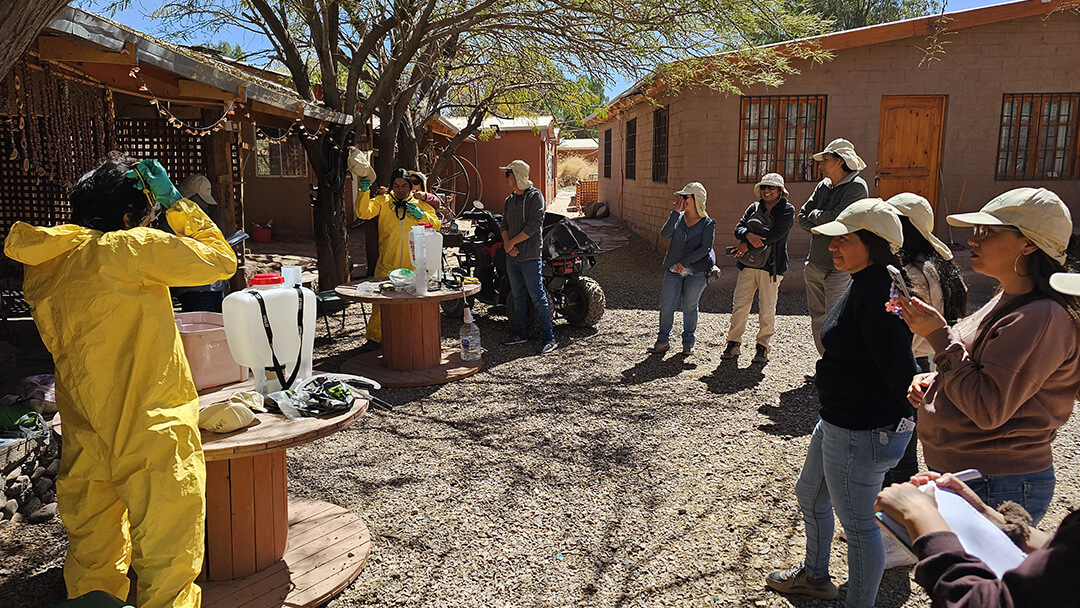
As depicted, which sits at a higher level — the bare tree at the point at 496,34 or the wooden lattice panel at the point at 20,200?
the bare tree at the point at 496,34

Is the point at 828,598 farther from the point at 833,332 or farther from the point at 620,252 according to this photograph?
the point at 620,252

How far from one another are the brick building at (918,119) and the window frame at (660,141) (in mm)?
1216

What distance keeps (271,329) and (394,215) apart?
3913mm

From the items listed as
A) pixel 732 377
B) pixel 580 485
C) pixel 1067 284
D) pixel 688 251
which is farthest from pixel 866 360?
pixel 688 251

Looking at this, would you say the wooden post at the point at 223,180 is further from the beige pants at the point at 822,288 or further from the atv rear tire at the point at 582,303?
the beige pants at the point at 822,288

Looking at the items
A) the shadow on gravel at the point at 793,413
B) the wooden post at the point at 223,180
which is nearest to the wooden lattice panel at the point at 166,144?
the wooden post at the point at 223,180

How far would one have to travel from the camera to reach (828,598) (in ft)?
9.59

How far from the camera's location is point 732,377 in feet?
20.0

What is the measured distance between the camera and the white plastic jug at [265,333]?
2.74 m

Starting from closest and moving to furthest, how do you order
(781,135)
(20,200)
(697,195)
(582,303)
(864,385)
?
(864,385)
(697,195)
(20,200)
(582,303)
(781,135)

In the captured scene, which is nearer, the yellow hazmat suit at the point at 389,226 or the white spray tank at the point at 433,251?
the white spray tank at the point at 433,251

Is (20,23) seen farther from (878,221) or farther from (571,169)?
(571,169)

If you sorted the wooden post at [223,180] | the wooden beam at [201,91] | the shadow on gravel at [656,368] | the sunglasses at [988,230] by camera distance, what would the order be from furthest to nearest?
the wooden post at [223,180], the shadow on gravel at [656,368], the wooden beam at [201,91], the sunglasses at [988,230]

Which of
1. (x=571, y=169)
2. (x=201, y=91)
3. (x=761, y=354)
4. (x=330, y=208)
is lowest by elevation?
(x=761, y=354)
